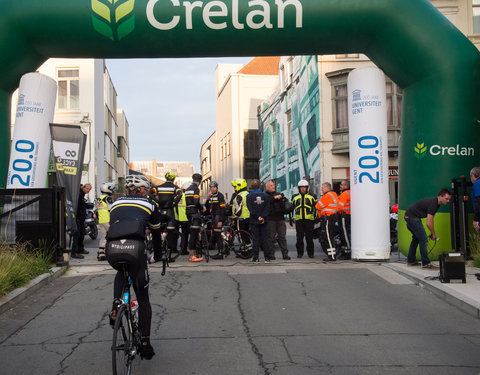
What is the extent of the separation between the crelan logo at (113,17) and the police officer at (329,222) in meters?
5.68

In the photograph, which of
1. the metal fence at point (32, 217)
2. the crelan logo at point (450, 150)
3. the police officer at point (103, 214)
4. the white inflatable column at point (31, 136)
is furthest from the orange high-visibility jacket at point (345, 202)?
the white inflatable column at point (31, 136)

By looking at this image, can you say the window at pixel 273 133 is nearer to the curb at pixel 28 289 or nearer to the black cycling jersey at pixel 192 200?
the black cycling jersey at pixel 192 200

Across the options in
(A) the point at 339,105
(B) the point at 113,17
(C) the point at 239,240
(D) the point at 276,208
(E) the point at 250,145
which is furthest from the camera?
(E) the point at 250,145

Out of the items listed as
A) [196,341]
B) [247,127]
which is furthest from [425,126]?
[247,127]

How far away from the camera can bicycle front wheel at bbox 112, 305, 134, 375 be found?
13.8ft

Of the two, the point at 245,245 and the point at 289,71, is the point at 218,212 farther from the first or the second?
the point at 289,71

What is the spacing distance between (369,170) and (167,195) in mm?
4446

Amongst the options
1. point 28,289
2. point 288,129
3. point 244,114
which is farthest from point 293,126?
point 28,289

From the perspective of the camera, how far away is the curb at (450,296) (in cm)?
694

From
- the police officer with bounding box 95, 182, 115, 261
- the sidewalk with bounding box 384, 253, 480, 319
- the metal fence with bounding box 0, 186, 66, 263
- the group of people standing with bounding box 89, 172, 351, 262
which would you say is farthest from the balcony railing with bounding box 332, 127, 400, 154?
the metal fence with bounding box 0, 186, 66, 263

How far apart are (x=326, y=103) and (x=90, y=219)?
562 inches

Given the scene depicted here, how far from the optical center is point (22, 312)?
7379 mm

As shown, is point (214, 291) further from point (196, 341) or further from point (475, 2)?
point (475, 2)

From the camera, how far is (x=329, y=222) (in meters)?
12.5
